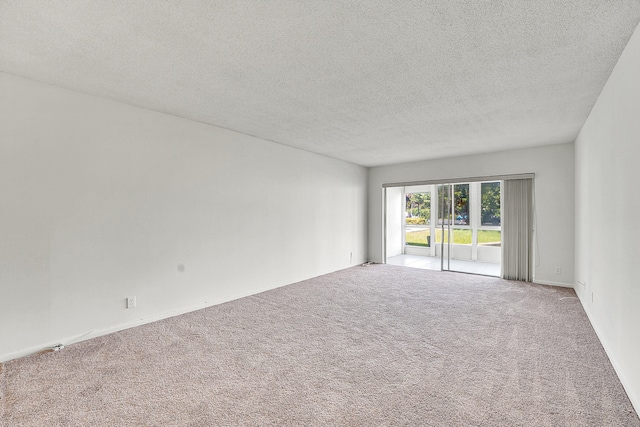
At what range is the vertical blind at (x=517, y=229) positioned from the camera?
5445 mm

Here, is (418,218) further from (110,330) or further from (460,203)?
(110,330)

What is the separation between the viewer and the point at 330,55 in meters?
2.29

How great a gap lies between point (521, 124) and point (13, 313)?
5880mm

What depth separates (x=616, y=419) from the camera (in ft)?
6.13

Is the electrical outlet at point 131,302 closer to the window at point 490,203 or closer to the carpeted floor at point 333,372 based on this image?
the carpeted floor at point 333,372

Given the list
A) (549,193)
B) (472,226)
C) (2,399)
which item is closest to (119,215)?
(2,399)

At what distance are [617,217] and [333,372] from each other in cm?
256

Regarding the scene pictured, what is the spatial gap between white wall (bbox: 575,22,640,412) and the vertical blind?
71.2 inches

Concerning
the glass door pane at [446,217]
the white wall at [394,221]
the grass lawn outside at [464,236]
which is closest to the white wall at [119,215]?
the glass door pane at [446,217]

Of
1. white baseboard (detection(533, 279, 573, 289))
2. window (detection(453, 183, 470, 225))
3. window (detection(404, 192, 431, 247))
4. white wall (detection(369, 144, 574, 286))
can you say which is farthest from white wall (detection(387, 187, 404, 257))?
white baseboard (detection(533, 279, 573, 289))

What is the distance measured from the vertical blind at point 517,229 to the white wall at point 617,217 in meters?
1.81

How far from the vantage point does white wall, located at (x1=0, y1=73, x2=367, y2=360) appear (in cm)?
268

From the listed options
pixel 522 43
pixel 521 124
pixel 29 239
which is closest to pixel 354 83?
pixel 522 43

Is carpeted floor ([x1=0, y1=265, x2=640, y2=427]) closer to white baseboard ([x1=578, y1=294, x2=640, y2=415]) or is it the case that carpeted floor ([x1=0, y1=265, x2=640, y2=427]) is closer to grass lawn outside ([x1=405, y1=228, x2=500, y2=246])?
white baseboard ([x1=578, y1=294, x2=640, y2=415])
